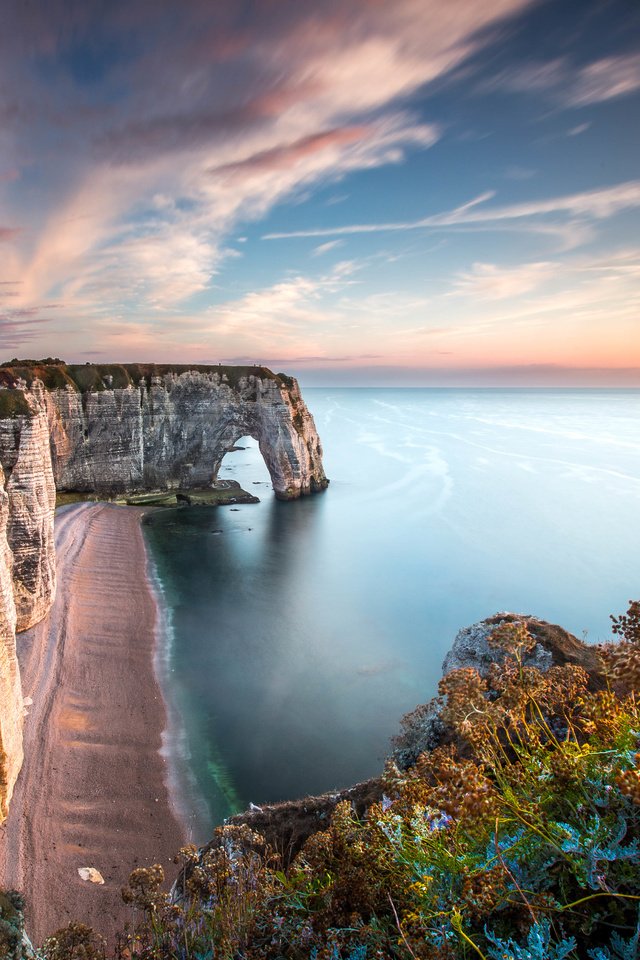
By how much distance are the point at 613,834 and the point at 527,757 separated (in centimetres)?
103

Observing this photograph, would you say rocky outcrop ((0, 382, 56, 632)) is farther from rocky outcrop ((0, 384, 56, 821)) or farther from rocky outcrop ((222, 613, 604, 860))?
rocky outcrop ((222, 613, 604, 860))

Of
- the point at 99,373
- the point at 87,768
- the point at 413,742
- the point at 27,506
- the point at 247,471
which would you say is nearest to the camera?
the point at 413,742

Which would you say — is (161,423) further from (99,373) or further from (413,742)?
(413,742)

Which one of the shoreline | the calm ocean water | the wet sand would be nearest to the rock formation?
the calm ocean water

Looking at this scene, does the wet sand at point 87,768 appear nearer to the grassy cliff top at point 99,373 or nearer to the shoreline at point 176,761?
the shoreline at point 176,761

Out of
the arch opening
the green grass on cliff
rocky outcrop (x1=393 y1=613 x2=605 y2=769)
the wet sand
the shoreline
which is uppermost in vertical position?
the green grass on cliff

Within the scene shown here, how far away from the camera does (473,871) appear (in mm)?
4199

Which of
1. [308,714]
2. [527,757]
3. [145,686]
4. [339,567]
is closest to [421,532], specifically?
[339,567]

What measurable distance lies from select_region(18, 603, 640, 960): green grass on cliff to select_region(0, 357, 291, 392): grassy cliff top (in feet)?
162

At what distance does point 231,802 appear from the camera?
16.9m

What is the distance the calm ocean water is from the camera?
19.7m

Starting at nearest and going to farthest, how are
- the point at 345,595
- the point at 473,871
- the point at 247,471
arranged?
the point at 473,871 < the point at 345,595 < the point at 247,471

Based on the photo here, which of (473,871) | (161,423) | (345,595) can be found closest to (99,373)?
(161,423)

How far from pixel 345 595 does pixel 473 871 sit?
104 ft
